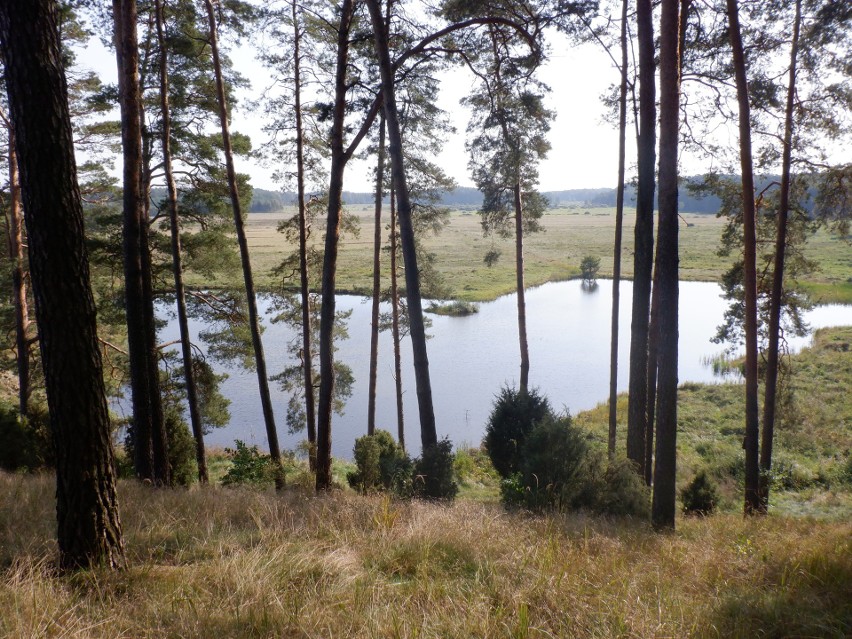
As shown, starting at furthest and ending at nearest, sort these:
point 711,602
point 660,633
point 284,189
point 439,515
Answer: point 284,189
point 439,515
point 711,602
point 660,633

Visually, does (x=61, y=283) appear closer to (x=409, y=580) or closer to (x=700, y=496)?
(x=409, y=580)

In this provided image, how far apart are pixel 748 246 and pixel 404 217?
5438 mm

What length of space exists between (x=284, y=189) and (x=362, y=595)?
36.5 feet

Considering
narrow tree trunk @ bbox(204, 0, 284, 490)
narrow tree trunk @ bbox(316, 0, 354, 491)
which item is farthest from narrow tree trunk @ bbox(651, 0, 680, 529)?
narrow tree trunk @ bbox(204, 0, 284, 490)

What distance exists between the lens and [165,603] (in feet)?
9.56

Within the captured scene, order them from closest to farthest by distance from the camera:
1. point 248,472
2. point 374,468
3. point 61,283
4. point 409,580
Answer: point 61,283
point 409,580
point 374,468
point 248,472

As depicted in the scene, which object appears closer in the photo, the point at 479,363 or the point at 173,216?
the point at 173,216

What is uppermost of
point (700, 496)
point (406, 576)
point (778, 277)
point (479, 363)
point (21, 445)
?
point (778, 277)

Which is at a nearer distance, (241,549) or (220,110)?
(241,549)

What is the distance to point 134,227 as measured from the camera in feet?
24.3

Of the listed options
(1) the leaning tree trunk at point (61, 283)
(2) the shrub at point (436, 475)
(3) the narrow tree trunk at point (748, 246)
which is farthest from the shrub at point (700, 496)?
(1) the leaning tree trunk at point (61, 283)

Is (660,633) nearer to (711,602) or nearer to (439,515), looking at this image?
(711,602)

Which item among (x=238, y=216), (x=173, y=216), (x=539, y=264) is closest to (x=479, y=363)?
(x=238, y=216)

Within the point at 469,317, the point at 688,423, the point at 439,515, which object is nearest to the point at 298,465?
the point at 439,515
